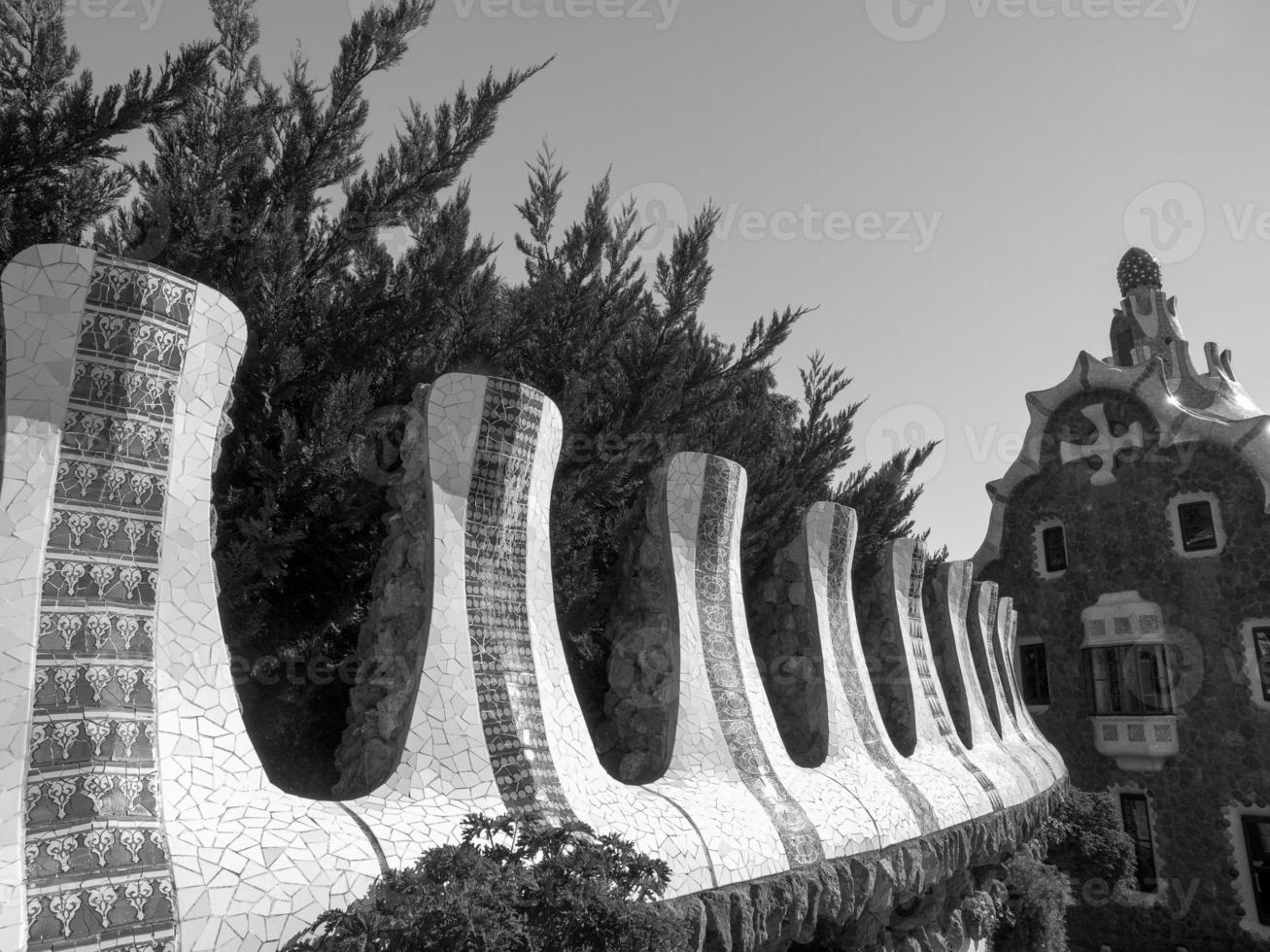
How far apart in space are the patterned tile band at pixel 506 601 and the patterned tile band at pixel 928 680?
484 centimetres

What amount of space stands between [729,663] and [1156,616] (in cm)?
992

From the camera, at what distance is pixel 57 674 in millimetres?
2961

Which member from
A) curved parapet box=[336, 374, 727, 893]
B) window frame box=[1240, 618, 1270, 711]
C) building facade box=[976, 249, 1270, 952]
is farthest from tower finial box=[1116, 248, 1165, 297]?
curved parapet box=[336, 374, 727, 893]

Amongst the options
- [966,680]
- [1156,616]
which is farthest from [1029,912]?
[1156,616]

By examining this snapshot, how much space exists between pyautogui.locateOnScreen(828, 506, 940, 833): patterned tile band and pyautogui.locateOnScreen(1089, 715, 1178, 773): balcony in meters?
7.92

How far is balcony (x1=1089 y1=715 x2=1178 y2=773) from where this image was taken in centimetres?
1259

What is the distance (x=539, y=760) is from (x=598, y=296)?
429 centimetres

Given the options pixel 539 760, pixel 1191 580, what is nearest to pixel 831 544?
pixel 539 760

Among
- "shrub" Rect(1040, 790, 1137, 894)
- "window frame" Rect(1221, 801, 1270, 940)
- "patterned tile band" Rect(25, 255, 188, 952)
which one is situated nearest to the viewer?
"patterned tile band" Rect(25, 255, 188, 952)

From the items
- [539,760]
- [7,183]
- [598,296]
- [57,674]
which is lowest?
[539,760]

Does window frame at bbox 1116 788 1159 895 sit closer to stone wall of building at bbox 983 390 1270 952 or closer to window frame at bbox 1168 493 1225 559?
stone wall of building at bbox 983 390 1270 952

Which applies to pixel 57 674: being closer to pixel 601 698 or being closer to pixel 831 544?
pixel 601 698

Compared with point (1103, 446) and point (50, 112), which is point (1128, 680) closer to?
point (1103, 446)

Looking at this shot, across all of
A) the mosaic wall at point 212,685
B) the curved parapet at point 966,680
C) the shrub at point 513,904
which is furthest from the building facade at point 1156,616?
the shrub at point 513,904
